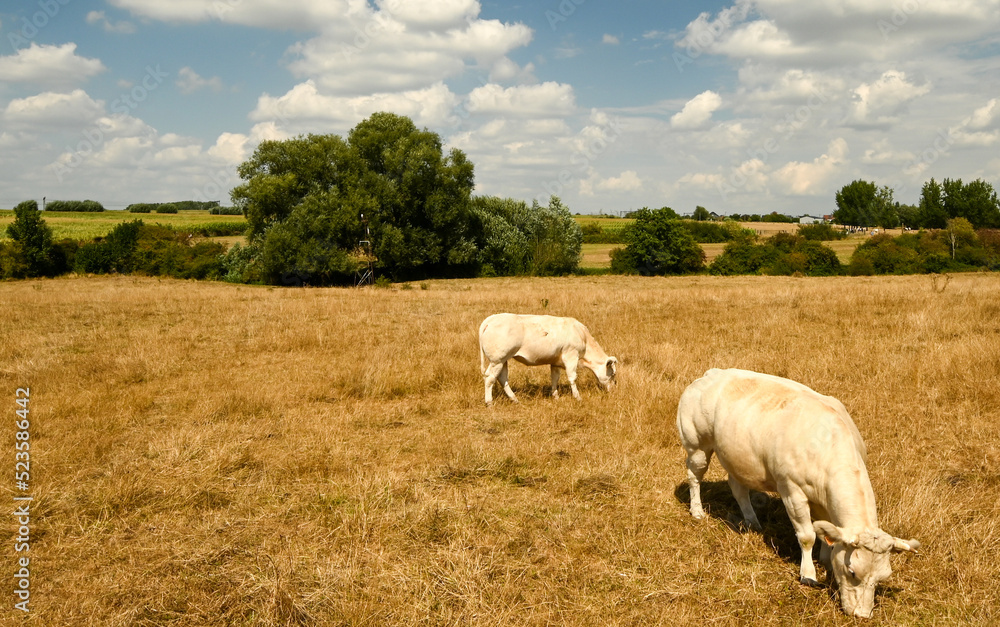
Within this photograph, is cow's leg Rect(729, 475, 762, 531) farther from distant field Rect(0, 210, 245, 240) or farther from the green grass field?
distant field Rect(0, 210, 245, 240)

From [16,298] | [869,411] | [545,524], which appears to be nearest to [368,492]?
[545,524]

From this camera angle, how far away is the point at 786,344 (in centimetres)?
1402

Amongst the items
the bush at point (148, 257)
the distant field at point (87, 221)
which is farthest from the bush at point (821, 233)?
the distant field at point (87, 221)

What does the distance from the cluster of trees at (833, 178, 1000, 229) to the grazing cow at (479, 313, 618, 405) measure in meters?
94.3

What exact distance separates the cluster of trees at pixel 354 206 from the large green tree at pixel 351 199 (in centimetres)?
8

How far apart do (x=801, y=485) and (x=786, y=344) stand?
34.2ft

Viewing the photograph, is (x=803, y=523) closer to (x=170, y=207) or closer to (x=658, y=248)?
(x=658, y=248)

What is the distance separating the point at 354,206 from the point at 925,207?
3517 inches

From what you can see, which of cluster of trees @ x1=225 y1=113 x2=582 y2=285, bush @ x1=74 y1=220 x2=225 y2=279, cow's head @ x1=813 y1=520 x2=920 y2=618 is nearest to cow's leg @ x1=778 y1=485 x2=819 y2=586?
cow's head @ x1=813 y1=520 x2=920 y2=618

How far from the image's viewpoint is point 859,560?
4117 mm

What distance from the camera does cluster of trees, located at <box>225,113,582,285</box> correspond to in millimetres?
46125

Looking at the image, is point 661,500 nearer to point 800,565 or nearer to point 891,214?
point 800,565

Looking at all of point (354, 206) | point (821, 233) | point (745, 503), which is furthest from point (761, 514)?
point (821, 233)

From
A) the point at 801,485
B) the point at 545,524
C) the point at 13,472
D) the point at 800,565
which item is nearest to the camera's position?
the point at 801,485
